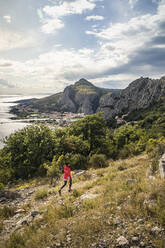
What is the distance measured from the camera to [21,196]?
9.59m

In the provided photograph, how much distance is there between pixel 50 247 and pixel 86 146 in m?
18.6

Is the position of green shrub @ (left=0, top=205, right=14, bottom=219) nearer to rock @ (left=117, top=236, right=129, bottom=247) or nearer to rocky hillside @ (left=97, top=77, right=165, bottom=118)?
rock @ (left=117, top=236, right=129, bottom=247)

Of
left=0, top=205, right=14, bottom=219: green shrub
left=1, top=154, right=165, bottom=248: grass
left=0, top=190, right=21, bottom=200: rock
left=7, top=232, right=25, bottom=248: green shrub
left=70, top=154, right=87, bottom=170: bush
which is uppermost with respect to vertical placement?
left=1, top=154, right=165, bottom=248: grass

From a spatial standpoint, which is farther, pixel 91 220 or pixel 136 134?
pixel 136 134

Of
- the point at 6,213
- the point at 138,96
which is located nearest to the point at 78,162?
the point at 6,213

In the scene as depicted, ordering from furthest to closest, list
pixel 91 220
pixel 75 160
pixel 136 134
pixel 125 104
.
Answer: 1. pixel 125 104
2. pixel 136 134
3. pixel 75 160
4. pixel 91 220

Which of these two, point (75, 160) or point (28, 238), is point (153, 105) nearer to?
point (75, 160)

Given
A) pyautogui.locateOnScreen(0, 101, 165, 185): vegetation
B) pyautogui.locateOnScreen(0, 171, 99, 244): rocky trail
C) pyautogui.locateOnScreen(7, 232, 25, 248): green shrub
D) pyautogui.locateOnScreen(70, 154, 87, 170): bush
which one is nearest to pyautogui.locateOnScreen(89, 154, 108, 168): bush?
pyautogui.locateOnScreen(0, 101, 165, 185): vegetation

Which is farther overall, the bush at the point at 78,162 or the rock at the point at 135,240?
the bush at the point at 78,162

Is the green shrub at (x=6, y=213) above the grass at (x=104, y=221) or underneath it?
Result: underneath

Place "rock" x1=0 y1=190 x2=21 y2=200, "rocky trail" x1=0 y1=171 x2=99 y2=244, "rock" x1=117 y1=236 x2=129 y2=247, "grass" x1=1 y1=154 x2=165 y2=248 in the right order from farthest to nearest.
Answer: "rock" x1=0 y1=190 x2=21 y2=200, "rocky trail" x1=0 y1=171 x2=99 y2=244, "grass" x1=1 y1=154 x2=165 y2=248, "rock" x1=117 y1=236 x2=129 y2=247

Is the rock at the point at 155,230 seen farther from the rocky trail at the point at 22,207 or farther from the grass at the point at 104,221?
the rocky trail at the point at 22,207

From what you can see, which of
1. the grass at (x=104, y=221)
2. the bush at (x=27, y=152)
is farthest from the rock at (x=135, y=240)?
the bush at (x=27, y=152)

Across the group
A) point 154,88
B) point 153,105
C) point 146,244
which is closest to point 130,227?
point 146,244
